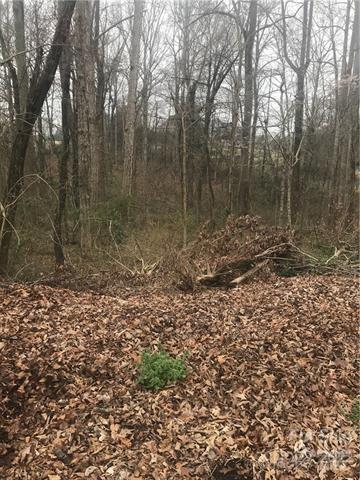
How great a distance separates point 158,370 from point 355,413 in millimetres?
1866

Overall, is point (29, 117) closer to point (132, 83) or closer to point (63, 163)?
point (63, 163)

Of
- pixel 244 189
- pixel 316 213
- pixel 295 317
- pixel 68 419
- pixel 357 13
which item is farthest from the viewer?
pixel 316 213

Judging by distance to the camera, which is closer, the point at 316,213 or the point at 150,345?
the point at 150,345

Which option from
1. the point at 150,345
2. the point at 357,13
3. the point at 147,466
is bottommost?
the point at 147,466

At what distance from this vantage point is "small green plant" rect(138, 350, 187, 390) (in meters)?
4.05

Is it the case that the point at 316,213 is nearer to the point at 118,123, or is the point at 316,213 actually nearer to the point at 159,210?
the point at 159,210

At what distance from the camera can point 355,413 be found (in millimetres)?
3783

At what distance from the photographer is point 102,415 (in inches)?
146

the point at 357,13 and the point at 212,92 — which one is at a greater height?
the point at 357,13

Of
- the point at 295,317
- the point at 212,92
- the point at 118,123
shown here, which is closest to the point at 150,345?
the point at 295,317

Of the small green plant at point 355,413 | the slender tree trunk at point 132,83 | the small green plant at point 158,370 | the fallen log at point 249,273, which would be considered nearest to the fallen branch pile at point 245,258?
the fallen log at point 249,273

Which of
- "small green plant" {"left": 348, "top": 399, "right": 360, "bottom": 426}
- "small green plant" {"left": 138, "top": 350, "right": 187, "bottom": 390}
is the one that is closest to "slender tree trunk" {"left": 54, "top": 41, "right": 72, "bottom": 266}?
"small green plant" {"left": 138, "top": 350, "right": 187, "bottom": 390}

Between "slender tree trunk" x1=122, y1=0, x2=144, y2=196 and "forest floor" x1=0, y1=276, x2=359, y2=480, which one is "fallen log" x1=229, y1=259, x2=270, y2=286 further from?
"slender tree trunk" x1=122, y1=0, x2=144, y2=196

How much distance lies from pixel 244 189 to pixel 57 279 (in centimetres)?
Result: 979
